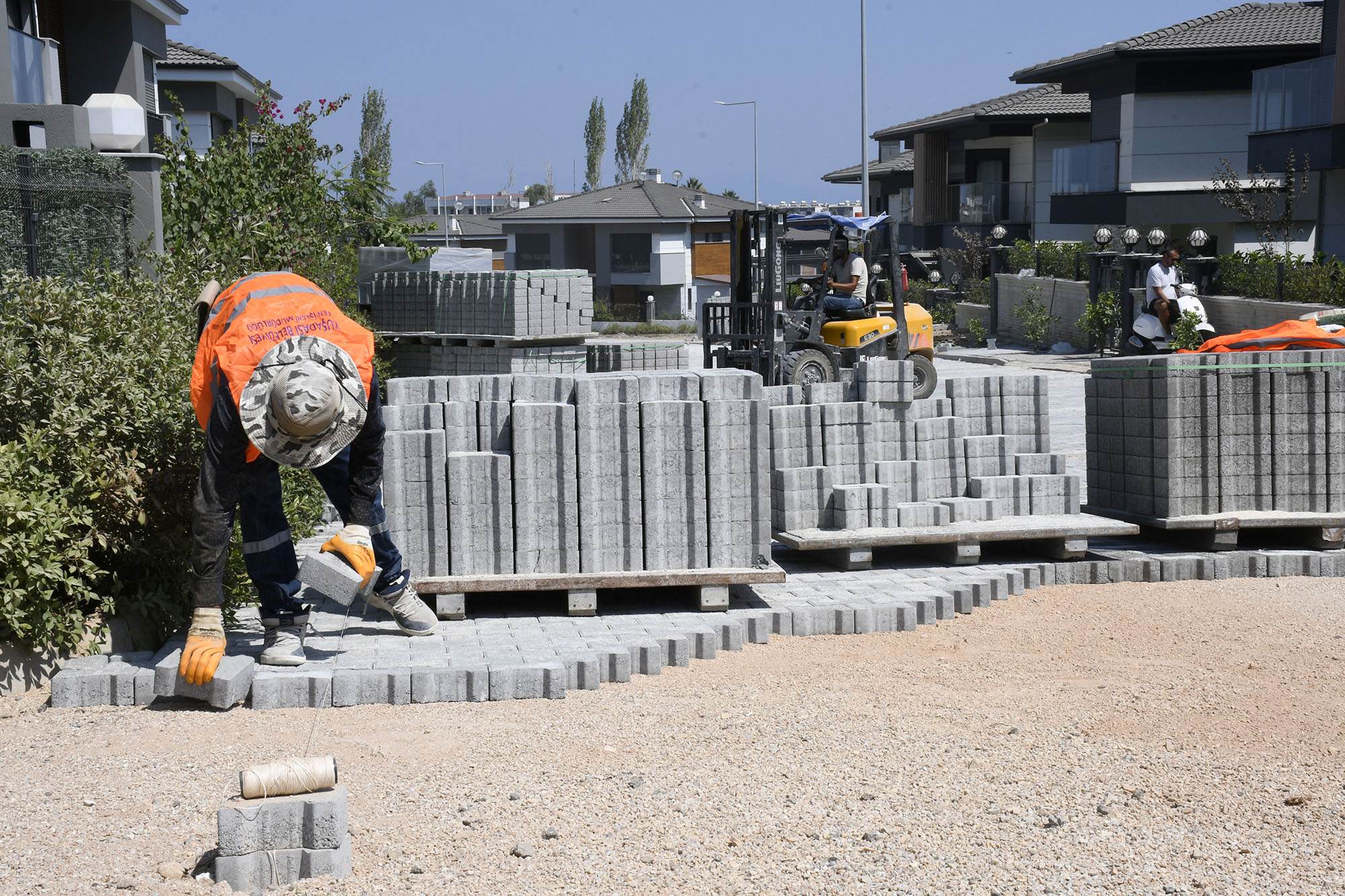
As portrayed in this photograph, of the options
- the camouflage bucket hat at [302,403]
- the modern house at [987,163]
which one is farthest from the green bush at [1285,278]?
the camouflage bucket hat at [302,403]

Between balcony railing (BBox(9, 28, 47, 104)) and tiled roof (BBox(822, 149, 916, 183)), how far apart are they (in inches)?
1624

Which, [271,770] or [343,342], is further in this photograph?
[343,342]

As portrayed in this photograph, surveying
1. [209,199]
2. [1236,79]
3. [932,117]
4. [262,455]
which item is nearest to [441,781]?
[262,455]

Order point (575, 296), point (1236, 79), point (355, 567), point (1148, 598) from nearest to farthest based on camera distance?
1. point (355, 567)
2. point (1148, 598)
3. point (575, 296)
4. point (1236, 79)

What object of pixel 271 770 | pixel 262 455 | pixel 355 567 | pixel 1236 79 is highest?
pixel 1236 79

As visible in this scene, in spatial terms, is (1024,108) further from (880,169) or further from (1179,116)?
(880,169)

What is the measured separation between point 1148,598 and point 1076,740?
3.09m

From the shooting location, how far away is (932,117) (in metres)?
50.3

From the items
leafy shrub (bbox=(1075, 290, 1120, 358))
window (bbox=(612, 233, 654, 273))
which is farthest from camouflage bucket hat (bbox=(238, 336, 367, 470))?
window (bbox=(612, 233, 654, 273))

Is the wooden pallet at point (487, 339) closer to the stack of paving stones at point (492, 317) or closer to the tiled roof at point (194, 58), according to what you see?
the stack of paving stones at point (492, 317)

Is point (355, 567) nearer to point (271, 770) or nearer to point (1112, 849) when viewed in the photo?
point (271, 770)

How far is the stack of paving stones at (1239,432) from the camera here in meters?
8.98

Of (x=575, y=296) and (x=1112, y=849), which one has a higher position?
(x=575, y=296)

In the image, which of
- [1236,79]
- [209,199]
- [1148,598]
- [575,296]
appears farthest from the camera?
[1236,79]
